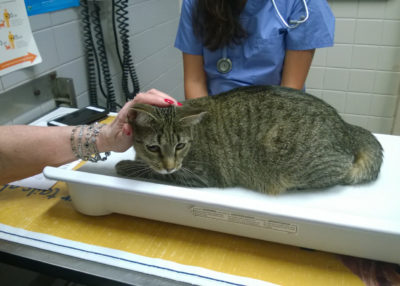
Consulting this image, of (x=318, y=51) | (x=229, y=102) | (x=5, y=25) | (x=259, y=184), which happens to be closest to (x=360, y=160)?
(x=259, y=184)

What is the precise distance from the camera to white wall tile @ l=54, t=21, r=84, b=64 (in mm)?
1320

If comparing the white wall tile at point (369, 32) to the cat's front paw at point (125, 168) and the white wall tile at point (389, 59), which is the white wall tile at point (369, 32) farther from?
the cat's front paw at point (125, 168)

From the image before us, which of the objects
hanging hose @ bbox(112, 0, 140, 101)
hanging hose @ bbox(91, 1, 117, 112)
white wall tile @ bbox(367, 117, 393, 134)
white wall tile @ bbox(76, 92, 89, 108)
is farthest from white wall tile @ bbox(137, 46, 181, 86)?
white wall tile @ bbox(367, 117, 393, 134)

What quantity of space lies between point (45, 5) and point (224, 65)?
69 centimetres

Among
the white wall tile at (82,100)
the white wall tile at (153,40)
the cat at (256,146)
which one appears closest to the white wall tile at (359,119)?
the white wall tile at (153,40)

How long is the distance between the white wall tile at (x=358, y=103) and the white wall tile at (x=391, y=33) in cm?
35

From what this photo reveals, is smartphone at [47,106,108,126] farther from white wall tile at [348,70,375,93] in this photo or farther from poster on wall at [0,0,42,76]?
white wall tile at [348,70,375,93]

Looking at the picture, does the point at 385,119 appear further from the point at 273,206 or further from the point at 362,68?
the point at 273,206

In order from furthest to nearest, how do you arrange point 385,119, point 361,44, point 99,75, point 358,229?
point 385,119
point 361,44
point 99,75
point 358,229

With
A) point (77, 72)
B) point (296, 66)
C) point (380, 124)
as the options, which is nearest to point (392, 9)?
point (380, 124)

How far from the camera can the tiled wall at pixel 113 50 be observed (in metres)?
1.24

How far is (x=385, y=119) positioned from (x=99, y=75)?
73.0 inches

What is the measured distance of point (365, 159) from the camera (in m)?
0.83

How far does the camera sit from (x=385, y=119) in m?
2.24
